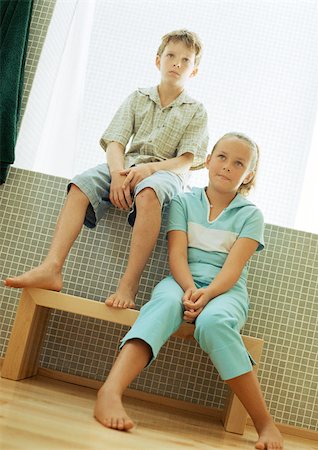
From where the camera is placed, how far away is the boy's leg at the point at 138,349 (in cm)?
155

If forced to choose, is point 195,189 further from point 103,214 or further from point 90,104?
point 90,104

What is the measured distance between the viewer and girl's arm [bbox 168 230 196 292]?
2.01m

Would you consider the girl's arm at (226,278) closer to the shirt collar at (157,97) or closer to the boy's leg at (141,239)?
the boy's leg at (141,239)

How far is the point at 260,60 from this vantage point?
2.96 meters

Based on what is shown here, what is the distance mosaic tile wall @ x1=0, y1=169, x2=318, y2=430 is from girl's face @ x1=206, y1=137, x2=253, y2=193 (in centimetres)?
35

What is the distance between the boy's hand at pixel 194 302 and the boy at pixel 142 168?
201 millimetres

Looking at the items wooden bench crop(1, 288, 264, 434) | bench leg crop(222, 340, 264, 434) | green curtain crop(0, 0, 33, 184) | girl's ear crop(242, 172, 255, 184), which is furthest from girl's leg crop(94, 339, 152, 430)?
green curtain crop(0, 0, 33, 184)

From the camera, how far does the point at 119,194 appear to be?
7.20 ft

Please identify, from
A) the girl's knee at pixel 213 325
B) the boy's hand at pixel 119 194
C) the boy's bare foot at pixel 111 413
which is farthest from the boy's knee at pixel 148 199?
the boy's bare foot at pixel 111 413

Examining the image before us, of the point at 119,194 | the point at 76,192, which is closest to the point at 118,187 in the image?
the point at 119,194

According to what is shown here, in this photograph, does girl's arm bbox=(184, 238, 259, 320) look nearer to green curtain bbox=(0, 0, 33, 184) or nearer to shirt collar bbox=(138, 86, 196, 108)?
shirt collar bbox=(138, 86, 196, 108)

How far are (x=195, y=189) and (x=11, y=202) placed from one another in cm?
73

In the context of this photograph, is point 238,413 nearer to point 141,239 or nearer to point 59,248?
point 141,239

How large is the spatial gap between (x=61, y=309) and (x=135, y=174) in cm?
53
